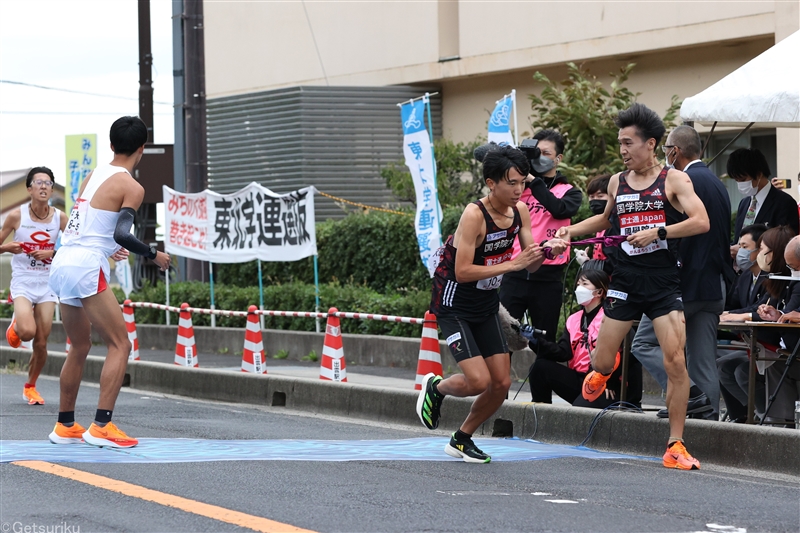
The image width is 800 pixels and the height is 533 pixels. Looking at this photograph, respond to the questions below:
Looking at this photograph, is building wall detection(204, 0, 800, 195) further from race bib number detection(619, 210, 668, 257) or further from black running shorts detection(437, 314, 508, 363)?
black running shorts detection(437, 314, 508, 363)

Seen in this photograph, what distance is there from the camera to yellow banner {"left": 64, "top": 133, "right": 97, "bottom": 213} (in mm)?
24484

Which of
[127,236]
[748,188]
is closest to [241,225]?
[748,188]

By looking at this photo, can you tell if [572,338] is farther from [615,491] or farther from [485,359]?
[615,491]

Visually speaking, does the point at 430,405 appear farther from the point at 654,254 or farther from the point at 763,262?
the point at 763,262

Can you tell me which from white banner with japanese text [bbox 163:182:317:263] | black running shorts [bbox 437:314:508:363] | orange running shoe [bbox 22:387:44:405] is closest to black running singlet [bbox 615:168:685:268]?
black running shorts [bbox 437:314:508:363]

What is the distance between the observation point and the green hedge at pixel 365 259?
1817cm

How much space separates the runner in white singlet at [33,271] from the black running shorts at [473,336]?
517cm

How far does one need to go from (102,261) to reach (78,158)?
17.5 meters

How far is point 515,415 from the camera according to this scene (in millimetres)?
9547

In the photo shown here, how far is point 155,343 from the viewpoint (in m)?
19.3

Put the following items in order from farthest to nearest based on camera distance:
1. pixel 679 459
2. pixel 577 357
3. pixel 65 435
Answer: pixel 577 357 < pixel 65 435 < pixel 679 459

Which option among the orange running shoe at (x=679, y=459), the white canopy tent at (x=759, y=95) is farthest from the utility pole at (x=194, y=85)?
the orange running shoe at (x=679, y=459)

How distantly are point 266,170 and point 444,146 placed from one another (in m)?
4.74

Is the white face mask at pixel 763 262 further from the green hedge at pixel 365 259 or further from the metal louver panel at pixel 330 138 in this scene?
the metal louver panel at pixel 330 138
